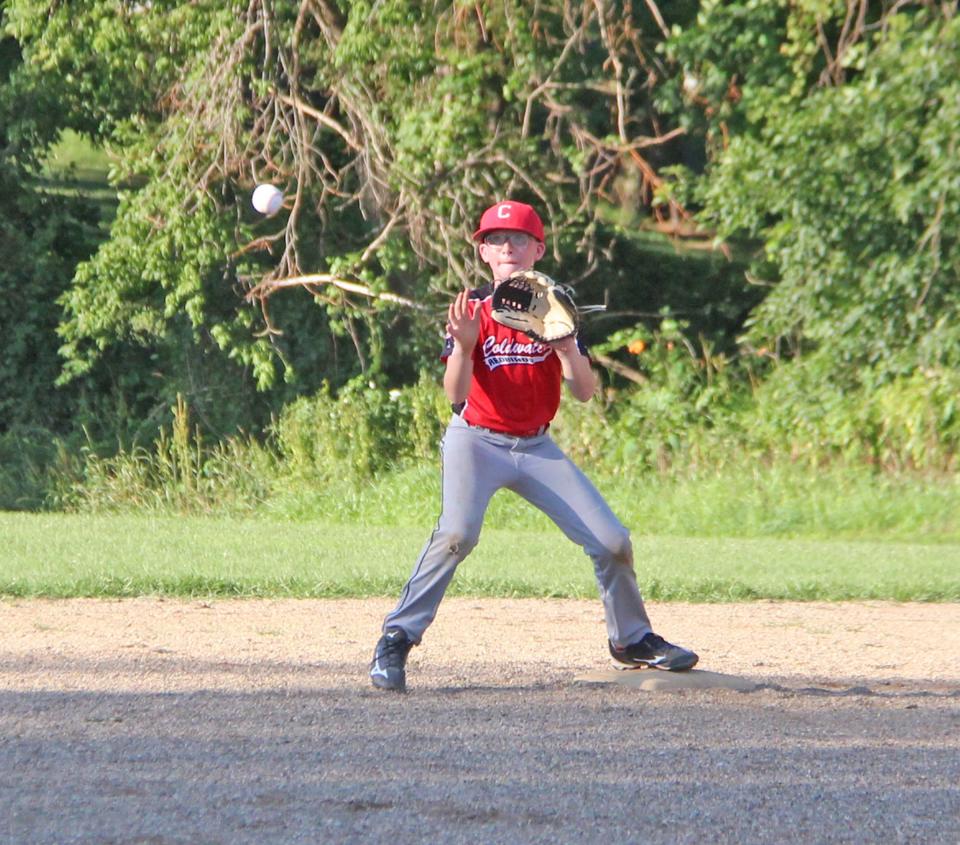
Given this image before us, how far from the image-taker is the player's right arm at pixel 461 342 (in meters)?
5.58

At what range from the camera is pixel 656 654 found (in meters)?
6.18

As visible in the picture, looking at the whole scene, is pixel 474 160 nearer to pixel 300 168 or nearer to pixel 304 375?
pixel 300 168

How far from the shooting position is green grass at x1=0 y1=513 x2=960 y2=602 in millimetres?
9453

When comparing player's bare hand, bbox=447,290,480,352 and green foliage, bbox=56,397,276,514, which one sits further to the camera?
green foliage, bbox=56,397,276,514

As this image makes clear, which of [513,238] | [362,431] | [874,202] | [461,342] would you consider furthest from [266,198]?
[461,342]

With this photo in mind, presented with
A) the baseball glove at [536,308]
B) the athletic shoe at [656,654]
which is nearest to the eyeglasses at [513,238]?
the baseball glove at [536,308]

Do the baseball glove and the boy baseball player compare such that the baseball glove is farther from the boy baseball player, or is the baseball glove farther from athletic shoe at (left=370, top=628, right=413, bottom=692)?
athletic shoe at (left=370, top=628, right=413, bottom=692)

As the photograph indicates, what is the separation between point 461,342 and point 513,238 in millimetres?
494

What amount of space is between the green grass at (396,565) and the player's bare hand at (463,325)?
4.01m

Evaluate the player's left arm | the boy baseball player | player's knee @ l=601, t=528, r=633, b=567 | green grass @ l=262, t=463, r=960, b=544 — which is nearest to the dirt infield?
the boy baseball player

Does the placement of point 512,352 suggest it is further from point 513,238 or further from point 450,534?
point 450,534

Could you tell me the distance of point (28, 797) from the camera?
13.9 feet

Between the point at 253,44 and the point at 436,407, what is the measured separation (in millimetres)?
4294

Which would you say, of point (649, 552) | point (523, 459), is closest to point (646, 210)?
point (649, 552)
